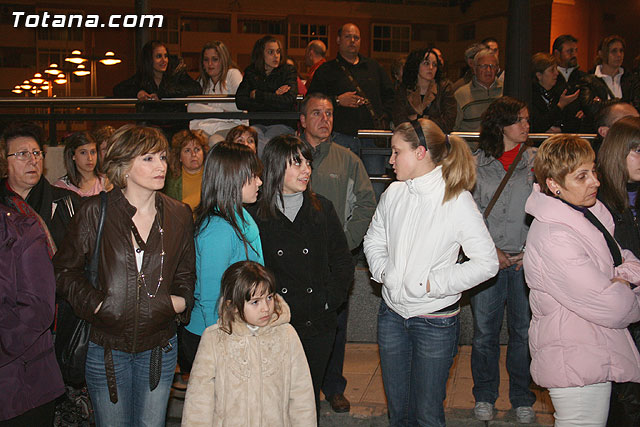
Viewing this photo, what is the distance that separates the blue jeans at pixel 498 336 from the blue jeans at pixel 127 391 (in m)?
2.58

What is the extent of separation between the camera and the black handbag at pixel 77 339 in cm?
356

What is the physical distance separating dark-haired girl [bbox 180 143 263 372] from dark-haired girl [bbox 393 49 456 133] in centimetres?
340

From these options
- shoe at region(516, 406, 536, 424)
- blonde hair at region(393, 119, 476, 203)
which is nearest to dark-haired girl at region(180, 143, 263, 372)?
blonde hair at region(393, 119, 476, 203)

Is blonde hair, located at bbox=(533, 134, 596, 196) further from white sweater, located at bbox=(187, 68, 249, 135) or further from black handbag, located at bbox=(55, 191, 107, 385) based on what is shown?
white sweater, located at bbox=(187, 68, 249, 135)

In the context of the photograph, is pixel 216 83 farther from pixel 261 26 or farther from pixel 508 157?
pixel 261 26

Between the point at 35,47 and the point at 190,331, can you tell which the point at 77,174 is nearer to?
the point at 190,331

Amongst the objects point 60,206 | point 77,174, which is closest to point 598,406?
point 60,206

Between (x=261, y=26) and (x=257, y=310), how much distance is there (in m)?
→ 32.5

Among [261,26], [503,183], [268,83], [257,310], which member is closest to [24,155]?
[257,310]

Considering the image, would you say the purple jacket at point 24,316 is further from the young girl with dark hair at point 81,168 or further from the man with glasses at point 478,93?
the man with glasses at point 478,93

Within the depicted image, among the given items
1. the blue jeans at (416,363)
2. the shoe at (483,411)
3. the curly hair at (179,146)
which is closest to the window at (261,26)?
the curly hair at (179,146)

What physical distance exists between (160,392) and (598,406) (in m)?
2.39

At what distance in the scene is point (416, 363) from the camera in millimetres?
3895

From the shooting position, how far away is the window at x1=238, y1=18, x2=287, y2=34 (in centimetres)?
3344
